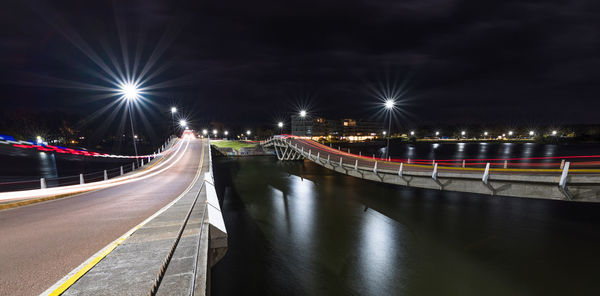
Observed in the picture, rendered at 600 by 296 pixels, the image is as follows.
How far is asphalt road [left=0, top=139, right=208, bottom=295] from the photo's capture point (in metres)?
5.28

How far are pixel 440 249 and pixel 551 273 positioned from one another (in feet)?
16.7

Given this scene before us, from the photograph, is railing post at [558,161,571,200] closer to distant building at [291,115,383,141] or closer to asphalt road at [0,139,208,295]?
asphalt road at [0,139,208,295]

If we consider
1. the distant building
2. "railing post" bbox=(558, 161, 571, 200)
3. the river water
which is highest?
the distant building

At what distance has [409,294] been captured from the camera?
431 inches

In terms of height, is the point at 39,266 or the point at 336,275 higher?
the point at 39,266

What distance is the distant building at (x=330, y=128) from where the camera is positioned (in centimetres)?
16206

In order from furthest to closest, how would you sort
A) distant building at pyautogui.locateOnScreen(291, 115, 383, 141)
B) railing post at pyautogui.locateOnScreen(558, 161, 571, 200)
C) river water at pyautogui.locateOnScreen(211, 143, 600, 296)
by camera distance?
1. distant building at pyautogui.locateOnScreen(291, 115, 383, 141)
2. railing post at pyautogui.locateOnScreen(558, 161, 571, 200)
3. river water at pyautogui.locateOnScreen(211, 143, 600, 296)

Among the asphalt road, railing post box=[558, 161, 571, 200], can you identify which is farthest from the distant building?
the asphalt road

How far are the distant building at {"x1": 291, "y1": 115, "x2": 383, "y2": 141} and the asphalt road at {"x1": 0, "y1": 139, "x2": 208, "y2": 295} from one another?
149412 millimetres

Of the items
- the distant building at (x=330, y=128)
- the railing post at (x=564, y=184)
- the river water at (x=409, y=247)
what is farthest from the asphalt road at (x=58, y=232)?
the distant building at (x=330, y=128)

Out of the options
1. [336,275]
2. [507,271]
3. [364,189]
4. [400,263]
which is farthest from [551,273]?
[364,189]

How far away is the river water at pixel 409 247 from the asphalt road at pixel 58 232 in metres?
5.58

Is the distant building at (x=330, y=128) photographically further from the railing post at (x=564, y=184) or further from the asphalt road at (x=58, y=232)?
the asphalt road at (x=58, y=232)

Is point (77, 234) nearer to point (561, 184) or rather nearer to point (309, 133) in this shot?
point (561, 184)
